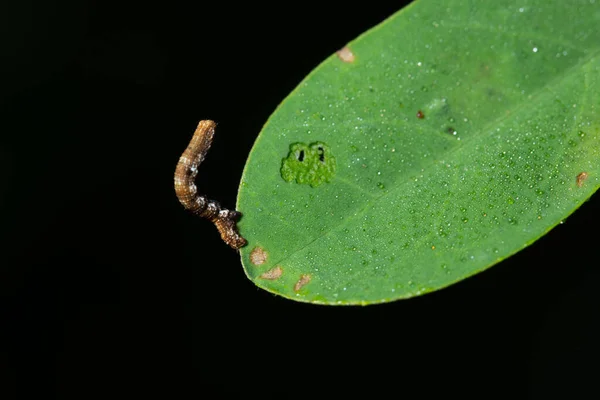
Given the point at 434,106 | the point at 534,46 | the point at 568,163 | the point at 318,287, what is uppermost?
the point at 534,46

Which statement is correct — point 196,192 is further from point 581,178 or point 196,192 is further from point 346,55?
point 581,178

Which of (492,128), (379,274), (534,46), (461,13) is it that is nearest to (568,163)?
(492,128)

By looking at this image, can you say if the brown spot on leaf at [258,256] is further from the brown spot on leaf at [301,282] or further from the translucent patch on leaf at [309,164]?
the translucent patch on leaf at [309,164]

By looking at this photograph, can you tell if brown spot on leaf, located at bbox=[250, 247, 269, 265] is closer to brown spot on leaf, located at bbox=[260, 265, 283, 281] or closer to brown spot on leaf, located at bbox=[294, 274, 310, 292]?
brown spot on leaf, located at bbox=[260, 265, 283, 281]

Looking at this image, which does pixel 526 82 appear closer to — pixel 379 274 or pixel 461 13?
pixel 461 13

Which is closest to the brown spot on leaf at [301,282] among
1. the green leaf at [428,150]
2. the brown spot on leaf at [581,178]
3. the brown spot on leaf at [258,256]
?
the green leaf at [428,150]

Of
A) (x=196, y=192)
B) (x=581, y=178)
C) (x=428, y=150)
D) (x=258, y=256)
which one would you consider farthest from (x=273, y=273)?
(x=581, y=178)

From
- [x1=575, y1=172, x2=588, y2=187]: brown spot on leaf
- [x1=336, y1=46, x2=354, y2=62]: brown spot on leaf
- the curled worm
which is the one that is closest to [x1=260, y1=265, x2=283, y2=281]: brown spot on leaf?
the curled worm

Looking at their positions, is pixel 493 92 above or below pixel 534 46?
below

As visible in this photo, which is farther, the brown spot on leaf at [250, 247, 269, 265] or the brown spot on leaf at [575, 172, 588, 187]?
the brown spot on leaf at [250, 247, 269, 265]
